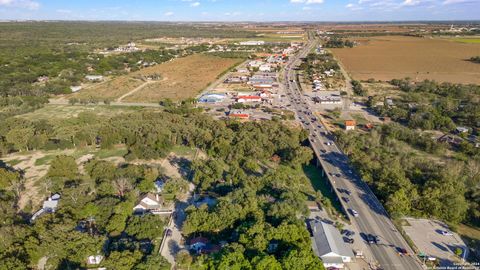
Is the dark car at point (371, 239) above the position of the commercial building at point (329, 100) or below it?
below

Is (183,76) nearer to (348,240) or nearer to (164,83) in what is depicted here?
(164,83)

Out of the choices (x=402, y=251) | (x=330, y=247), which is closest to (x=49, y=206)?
(x=330, y=247)

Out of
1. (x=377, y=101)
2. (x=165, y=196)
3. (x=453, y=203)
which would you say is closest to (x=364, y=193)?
(x=453, y=203)

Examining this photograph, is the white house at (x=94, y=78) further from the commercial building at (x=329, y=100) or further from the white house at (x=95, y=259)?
the white house at (x=95, y=259)

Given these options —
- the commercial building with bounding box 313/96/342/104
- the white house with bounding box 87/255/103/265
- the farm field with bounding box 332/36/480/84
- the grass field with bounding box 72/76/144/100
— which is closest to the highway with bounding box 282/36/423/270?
the commercial building with bounding box 313/96/342/104

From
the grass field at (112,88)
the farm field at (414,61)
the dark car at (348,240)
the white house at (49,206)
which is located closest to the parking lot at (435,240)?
the dark car at (348,240)

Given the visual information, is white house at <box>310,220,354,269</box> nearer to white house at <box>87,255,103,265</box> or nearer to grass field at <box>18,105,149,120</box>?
white house at <box>87,255,103,265</box>

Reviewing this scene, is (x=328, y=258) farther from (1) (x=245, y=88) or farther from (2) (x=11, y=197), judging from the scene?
(1) (x=245, y=88)

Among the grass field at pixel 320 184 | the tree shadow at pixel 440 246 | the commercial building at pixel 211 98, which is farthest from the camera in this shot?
the commercial building at pixel 211 98
